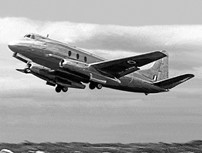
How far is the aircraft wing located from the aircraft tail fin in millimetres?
9227

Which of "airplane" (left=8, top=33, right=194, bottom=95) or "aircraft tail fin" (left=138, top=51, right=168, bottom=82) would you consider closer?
"airplane" (left=8, top=33, right=194, bottom=95)

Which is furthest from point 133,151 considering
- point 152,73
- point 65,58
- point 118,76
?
point 65,58

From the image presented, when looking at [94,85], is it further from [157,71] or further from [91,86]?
[157,71]

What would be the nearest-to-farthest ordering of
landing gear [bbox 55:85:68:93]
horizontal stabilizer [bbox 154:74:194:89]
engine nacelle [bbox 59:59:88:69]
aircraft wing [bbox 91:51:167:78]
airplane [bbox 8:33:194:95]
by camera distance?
1. engine nacelle [bbox 59:59:88:69]
2. aircraft wing [bbox 91:51:167:78]
3. airplane [bbox 8:33:194:95]
4. horizontal stabilizer [bbox 154:74:194:89]
5. landing gear [bbox 55:85:68:93]

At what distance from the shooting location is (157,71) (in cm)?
7644

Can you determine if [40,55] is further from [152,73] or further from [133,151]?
[133,151]

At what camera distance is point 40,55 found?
200ft

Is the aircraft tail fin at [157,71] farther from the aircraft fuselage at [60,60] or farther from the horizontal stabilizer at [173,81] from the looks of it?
the aircraft fuselage at [60,60]

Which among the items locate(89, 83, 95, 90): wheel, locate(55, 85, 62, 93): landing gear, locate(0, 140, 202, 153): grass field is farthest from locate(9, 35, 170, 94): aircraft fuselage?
locate(0, 140, 202, 153): grass field

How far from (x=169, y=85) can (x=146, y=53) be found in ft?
45.5

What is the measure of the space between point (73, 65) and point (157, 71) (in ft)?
66.1

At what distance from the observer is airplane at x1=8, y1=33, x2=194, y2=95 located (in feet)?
200

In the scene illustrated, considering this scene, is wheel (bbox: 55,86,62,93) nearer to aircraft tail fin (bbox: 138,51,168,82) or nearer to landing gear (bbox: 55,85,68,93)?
landing gear (bbox: 55,85,68,93)

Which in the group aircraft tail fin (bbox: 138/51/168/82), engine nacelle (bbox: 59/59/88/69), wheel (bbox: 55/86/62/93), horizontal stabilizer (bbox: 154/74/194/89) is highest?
aircraft tail fin (bbox: 138/51/168/82)
